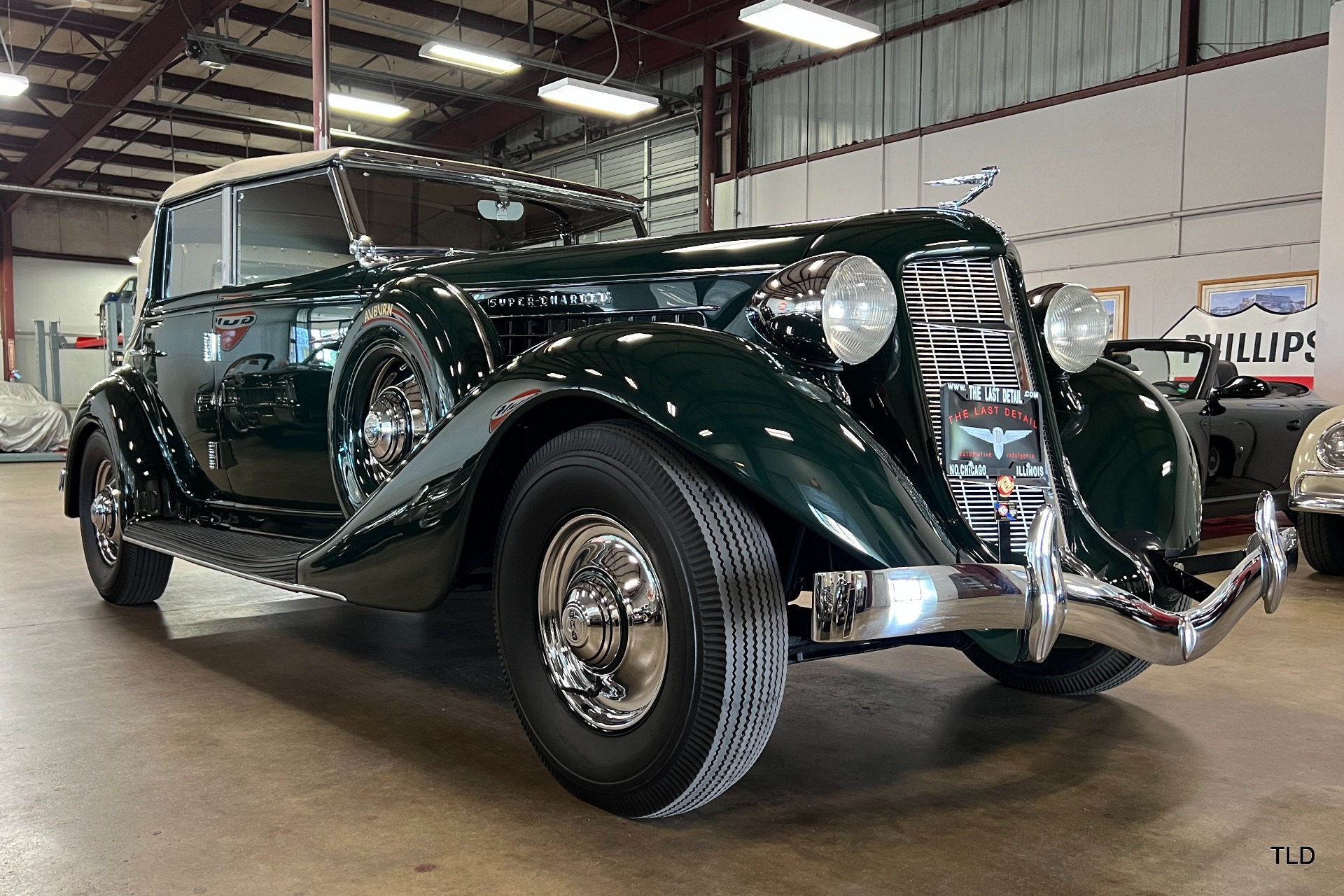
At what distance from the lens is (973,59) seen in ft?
37.7

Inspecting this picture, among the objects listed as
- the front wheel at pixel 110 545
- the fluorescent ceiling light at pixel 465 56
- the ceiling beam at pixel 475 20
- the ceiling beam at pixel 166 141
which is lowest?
the front wheel at pixel 110 545

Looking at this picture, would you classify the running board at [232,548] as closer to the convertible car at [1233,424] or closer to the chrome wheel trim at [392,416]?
the chrome wheel trim at [392,416]

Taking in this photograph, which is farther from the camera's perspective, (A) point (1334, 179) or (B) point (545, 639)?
(A) point (1334, 179)

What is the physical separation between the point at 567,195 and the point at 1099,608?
2.75 meters

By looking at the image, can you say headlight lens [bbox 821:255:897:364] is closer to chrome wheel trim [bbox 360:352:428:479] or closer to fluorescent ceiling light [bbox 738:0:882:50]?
chrome wheel trim [bbox 360:352:428:479]

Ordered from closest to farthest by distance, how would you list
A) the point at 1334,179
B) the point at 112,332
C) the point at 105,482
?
1. the point at 105,482
2. the point at 1334,179
3. the point at 112,332

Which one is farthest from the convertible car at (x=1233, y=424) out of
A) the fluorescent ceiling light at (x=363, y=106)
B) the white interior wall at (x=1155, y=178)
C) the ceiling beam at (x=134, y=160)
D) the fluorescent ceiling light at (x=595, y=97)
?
the ceiling beam at (x=134, y=160)

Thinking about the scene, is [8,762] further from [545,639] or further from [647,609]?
[647,609]

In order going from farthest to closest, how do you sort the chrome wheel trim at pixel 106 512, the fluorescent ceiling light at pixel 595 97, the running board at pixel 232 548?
the fluorescent ceiling light at pixel 595 97, the chrome wheel trim at pixel 106 512, the running board at pixel 232 548

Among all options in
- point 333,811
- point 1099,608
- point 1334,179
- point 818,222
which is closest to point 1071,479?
point 1099,608

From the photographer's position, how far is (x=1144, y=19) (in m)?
10.1

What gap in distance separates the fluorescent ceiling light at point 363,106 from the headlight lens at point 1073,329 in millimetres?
11046

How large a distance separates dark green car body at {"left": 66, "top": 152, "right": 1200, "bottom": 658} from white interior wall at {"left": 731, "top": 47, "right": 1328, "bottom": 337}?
7.75 m

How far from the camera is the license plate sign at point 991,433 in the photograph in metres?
2.32
